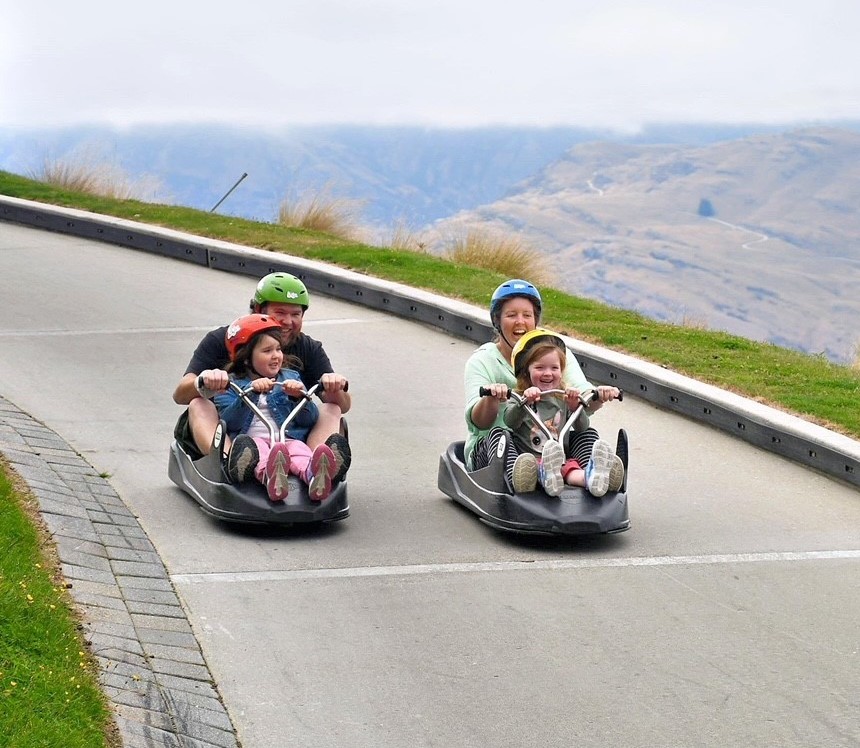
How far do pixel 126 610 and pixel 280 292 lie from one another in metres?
2.70

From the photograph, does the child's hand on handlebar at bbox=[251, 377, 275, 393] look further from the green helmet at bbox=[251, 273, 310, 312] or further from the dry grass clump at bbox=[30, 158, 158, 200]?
the dry grass clump at bbox=[30, 158, 158, 200]

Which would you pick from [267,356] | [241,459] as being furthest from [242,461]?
[267,356]

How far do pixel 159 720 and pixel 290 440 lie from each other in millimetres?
2922

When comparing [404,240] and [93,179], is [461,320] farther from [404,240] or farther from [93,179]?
[93,179]

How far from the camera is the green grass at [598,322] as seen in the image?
10852 millimetres

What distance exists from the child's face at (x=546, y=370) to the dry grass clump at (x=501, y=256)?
370 inches

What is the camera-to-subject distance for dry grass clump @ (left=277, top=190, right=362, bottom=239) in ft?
62.8

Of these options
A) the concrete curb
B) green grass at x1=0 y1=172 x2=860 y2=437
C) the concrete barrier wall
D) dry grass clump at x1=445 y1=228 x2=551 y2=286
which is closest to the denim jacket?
the concrete curb

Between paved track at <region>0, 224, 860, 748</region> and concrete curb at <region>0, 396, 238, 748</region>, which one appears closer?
concrete curb at <region>0, 396, 238, 748</region>

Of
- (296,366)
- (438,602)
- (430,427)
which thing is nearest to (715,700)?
(438,602)

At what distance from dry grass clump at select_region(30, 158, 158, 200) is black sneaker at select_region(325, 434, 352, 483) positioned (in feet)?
44.9

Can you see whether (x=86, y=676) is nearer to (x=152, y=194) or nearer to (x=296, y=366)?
(x=296, y=366)

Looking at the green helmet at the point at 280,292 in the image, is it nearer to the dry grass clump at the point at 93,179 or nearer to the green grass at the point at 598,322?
the green grass at the point at 598,322

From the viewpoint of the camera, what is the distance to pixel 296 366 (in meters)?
8.16
